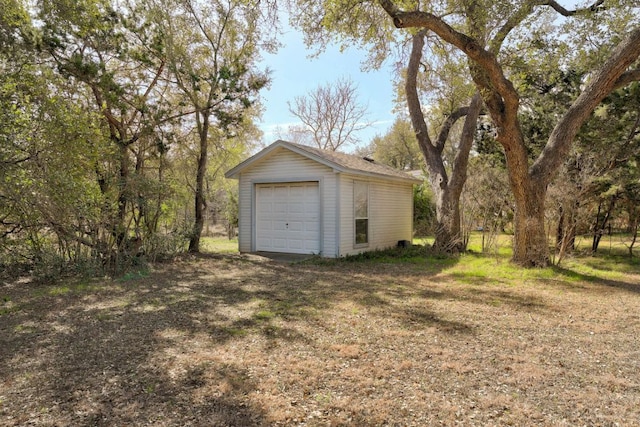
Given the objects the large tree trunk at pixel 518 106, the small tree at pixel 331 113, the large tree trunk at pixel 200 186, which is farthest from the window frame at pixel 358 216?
the small tree at pixel 331 113

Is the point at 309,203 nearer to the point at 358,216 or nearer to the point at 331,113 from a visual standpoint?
the point at 358,216

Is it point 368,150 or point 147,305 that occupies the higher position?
point 368,150

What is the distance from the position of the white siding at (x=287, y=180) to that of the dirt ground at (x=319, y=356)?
12.3 feet

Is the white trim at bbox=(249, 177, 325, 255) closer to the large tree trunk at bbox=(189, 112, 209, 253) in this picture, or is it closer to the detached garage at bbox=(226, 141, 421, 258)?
the detached garage at bbox=(226, 141, 421, 258)

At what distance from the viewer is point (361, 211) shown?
1152 cm

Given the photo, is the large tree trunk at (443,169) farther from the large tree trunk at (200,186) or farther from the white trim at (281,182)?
the large tree trunk at (200,186)

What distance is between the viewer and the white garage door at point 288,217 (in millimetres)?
10906

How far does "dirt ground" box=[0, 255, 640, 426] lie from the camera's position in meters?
2.73

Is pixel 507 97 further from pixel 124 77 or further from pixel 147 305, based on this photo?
pixel 124 77

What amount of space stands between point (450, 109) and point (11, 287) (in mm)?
13462

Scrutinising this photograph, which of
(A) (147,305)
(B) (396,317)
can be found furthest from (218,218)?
(B) (396,317)

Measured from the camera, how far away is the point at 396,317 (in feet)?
16.7

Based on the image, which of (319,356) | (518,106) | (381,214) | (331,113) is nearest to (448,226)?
(381,214)

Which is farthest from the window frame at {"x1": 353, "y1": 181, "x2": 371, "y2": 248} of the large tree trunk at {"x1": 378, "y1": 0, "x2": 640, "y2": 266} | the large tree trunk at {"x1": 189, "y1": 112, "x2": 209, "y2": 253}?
the large tree trunk at {"x1": 189, "y1": 112, "x2": 209, "y2": 253}
